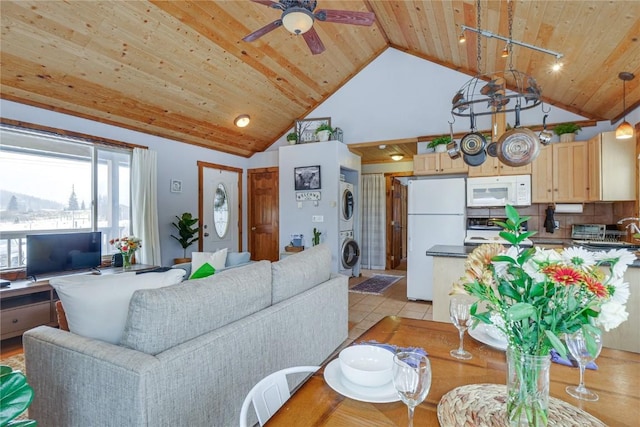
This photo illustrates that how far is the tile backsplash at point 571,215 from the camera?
411cm

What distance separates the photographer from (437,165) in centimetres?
468

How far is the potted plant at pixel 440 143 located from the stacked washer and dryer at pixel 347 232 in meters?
1.65

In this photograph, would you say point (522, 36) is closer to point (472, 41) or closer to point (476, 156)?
point (472, 41)

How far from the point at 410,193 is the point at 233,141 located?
3428mm

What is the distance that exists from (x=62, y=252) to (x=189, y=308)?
3.25m

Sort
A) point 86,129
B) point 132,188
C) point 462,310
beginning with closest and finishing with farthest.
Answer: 1. point 462,310
2. point 86,129
3. point 132,188

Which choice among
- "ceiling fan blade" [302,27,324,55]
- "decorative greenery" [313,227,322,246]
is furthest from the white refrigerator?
"ceiling fan blade" [302,27,324,55]

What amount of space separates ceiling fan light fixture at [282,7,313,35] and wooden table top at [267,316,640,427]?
2084 millimetres

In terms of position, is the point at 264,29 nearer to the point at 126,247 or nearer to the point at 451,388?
Result: the point at 451,388

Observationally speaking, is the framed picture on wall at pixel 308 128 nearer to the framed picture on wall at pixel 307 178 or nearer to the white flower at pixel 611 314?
the framed picture on wall at pixel 307 178

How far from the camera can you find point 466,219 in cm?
462

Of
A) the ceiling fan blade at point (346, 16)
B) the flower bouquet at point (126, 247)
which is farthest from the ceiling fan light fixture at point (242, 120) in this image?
the ceiling fan blade at point (346, 16)

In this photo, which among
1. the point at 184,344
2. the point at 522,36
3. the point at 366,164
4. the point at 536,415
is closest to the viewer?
the point at 536,415

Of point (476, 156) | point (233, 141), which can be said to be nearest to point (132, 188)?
point (233, 141)
